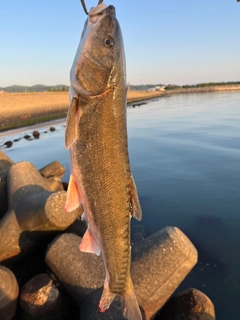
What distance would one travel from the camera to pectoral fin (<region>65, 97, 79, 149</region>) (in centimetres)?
281

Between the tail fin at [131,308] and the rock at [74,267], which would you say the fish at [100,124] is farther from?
the rock at [74,267]

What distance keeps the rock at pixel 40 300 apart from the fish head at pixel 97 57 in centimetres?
394

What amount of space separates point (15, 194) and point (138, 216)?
583cm

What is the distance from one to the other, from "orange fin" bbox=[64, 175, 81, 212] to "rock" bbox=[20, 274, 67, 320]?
3.04 m

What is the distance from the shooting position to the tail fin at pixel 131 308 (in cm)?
339

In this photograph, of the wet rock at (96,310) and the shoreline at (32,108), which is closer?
the wet rock at (96,310)

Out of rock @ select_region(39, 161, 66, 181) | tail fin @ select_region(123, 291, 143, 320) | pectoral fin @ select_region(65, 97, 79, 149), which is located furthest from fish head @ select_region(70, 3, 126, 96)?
rock @ select_region(39, 161, 66, 181)

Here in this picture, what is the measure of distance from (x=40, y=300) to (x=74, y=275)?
2.29 feet

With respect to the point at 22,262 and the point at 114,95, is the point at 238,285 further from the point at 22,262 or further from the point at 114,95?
the point at 114,95

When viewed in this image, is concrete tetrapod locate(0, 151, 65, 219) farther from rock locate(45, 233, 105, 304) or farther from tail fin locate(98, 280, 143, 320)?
tail fin locate(98, 280, 143, 320)

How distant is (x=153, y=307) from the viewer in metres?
5.26

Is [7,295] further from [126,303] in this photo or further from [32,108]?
[32,108]

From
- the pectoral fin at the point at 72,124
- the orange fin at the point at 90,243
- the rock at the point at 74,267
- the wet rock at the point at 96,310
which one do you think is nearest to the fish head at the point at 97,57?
the pectoral fin at the point at 72,124

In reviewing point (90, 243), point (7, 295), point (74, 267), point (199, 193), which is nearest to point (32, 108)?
point (199, 193)
